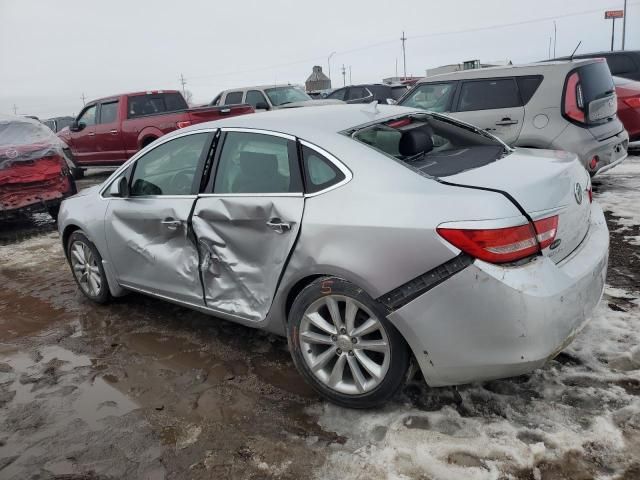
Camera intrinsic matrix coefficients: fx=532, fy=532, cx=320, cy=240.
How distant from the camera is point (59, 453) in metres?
2.73

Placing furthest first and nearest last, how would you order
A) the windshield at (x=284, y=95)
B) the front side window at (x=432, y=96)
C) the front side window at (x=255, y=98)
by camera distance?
the windshield at (x=284, y=95), the front side window at (x=255, y=98), the front side window at (x=432, y=96)

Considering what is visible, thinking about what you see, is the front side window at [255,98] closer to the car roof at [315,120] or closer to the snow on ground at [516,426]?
the car roof at [315,120]

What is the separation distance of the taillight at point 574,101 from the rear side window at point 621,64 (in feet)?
16.8

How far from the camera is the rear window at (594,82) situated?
6125 mm

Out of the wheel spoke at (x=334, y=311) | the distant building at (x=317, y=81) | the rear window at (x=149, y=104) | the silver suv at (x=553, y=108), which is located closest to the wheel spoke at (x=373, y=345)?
the wheel spoke at (x=334, y=311)

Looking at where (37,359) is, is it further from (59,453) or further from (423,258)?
(423,258)

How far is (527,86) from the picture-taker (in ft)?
21.1

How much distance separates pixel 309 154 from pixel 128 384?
184 centimetres

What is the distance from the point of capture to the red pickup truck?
9805mm

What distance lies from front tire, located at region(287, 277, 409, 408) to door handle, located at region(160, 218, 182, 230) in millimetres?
1126

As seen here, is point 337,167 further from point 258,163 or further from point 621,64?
point 621,64

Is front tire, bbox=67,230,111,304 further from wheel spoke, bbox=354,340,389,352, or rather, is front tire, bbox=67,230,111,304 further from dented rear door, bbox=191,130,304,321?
wheel spoke, bbox=354,340,389,352

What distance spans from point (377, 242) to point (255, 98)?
10.9m

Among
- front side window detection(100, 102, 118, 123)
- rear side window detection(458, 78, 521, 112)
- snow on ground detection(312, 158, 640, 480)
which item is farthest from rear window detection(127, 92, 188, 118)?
snow on ground detection(312, 158, 640, 480)
